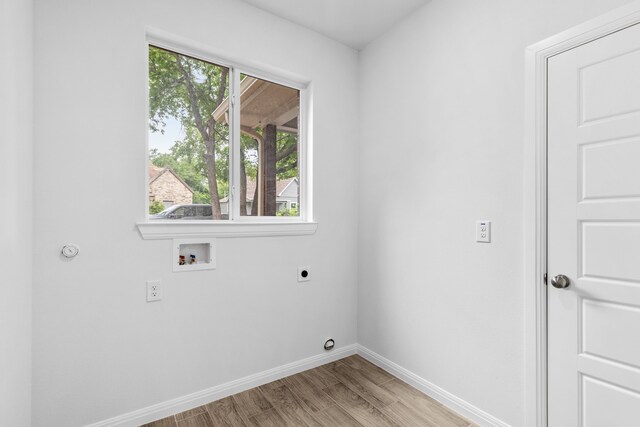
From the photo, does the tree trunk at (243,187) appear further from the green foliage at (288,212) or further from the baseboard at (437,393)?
the baseboard at (437,393)

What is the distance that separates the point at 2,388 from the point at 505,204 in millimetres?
2325

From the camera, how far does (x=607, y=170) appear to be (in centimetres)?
140

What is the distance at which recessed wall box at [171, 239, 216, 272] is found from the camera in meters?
1.94

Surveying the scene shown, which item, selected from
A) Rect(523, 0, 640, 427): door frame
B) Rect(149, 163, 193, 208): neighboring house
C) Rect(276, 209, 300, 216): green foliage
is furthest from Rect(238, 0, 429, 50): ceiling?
Rect(276, 209, 300, 216): green foliage

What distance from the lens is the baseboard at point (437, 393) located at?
1.84 meters

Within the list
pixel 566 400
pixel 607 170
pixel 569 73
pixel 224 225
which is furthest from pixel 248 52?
pixel 566 400

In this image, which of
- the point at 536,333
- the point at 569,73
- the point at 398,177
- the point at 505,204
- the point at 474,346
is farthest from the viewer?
the point at 398,177

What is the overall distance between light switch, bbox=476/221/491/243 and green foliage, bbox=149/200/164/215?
1.90m

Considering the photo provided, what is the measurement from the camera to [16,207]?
1320 millimetres

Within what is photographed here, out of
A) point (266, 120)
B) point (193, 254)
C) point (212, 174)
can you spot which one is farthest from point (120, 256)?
point (266, 120)

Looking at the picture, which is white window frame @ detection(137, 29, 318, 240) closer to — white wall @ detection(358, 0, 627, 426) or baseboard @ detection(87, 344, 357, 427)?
white wall @ detection(358, 0, 627, 426)

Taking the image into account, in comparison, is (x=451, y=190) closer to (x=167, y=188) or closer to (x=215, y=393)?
(x=167, y=188)

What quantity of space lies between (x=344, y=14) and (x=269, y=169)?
123 cm

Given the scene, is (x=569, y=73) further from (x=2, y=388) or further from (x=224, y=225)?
(x=2, y=388)
